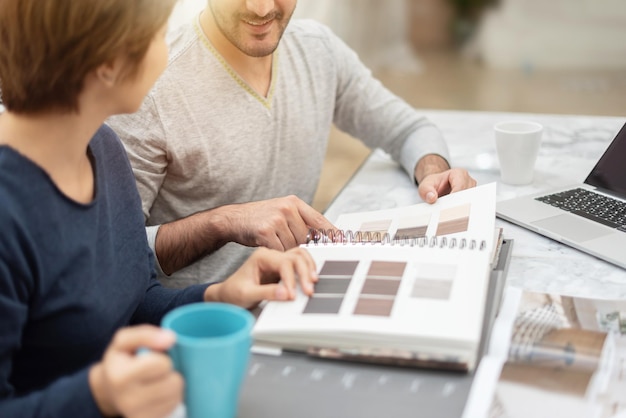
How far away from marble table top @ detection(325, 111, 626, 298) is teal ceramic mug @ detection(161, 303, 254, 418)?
1.59 ft

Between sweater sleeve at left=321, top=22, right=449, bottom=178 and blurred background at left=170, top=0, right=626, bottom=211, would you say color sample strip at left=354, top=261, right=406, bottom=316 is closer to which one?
sweater sleeve at left=321, top=22, right=449, bottom=178

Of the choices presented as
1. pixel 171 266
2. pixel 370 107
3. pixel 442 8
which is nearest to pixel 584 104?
pixel 442 8

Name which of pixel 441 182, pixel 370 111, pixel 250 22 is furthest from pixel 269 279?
pixel 370 111

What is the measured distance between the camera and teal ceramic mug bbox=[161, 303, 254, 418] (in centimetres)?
62

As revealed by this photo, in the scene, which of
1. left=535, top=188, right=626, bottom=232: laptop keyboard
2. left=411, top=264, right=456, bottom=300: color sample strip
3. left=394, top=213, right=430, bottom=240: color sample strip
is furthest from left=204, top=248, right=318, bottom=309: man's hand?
left=535, top=188, right=626, bottom=232: laptop keyboard

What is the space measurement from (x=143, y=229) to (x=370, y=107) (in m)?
0.74

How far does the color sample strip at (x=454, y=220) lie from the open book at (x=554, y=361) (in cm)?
17

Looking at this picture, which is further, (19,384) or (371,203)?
(371,203)

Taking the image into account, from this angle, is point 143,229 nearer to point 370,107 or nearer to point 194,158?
point 194,158

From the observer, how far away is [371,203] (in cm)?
135

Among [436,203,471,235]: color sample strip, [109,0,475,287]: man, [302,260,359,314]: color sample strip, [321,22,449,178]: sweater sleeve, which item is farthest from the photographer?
[321,22,449,178]: sweater sleeve

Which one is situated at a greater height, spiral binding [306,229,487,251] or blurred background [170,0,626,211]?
spiral binding [306,229,487,251]

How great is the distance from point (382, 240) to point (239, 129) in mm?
484

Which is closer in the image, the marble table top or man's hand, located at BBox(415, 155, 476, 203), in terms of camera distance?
the marble table top
